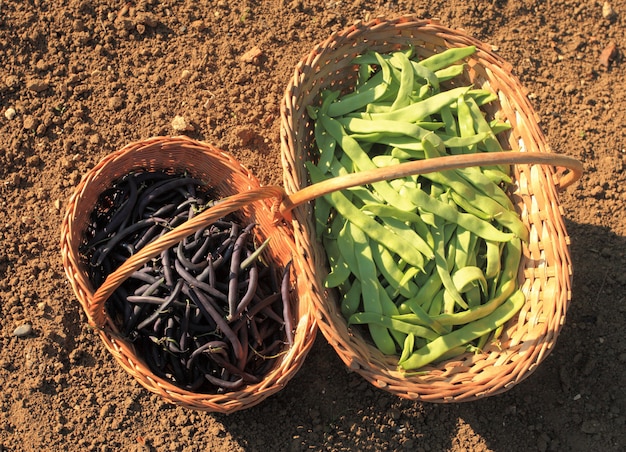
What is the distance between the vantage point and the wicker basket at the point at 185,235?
7.36ft

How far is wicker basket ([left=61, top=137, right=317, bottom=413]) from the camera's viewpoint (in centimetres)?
224

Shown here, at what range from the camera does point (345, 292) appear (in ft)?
8.90

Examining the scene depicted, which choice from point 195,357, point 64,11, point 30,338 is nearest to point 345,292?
point 195,357

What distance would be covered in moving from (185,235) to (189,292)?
1.44 feet

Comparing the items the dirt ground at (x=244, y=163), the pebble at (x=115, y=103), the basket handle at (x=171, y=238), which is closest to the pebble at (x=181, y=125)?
the dirt ground at (x=244, y=163)

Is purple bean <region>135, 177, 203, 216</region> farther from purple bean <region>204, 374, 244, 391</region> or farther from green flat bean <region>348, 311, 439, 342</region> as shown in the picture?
green flat bean <region>348, 311, 439, 342</region>

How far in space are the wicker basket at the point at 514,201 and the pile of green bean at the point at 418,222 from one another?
0.06 meters

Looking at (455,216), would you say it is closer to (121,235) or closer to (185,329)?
(185,329)

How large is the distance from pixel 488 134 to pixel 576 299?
1.05 metres

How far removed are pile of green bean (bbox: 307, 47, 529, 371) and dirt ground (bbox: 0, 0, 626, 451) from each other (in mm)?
526

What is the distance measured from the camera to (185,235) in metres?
2.16

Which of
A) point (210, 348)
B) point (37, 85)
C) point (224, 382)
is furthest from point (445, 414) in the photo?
point (37, 85)

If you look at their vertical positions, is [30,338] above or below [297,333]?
below

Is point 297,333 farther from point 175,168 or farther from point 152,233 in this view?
point 175,168
